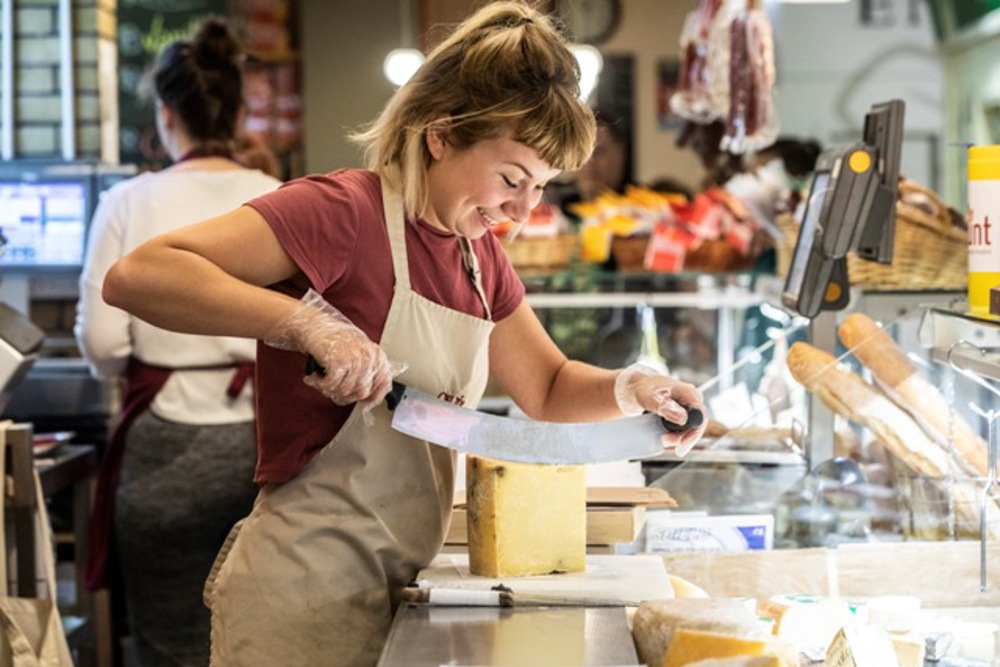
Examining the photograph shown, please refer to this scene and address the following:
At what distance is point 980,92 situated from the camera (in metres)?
8.95

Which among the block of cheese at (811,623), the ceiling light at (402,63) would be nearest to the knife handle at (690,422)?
the block of cheese at (811,623)

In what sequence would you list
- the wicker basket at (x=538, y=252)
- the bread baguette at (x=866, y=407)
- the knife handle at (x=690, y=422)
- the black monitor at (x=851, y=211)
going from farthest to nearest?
the wicker basket at (x=538, y=252)
the black monitor at (x=851, y=211)
the bread baguette at (x=866, y=407)
the knife handle at (x=690, y=422)

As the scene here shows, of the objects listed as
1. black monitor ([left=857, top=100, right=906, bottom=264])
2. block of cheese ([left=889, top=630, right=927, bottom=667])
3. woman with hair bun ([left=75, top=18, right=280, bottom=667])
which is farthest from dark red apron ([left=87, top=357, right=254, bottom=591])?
block of cheese ([left=889, top=630, right=927, bottom=667])

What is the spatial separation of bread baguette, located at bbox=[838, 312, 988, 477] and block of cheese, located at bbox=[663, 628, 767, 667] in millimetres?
1012

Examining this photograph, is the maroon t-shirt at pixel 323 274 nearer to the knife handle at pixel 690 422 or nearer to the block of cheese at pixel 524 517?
the block of cheese at pixel 524 517

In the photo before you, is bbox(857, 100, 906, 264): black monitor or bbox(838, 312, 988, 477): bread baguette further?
bbox(857, 100, 906, 264): black monitor

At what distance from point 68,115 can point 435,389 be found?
3.42 m

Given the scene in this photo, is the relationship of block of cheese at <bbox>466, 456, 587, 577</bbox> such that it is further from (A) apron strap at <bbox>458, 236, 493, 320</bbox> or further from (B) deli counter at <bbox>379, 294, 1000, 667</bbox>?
(A) apron strap at <bbox>458, 236, 493, 320</bbox>

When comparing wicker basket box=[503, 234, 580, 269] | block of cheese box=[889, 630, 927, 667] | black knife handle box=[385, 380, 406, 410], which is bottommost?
block of cheese box=[889, 630, 927, 667]

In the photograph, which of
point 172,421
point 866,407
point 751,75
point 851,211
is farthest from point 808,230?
point 751,75

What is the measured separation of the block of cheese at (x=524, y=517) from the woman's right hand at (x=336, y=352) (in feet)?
0.92

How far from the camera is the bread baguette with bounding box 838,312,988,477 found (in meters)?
2.73

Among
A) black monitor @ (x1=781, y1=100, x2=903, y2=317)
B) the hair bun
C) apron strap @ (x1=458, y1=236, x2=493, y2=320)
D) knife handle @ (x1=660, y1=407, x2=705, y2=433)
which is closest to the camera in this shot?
knife handle @ (x1=660, y1=407, x2=705, y2=433)

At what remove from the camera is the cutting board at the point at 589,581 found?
2.24 m
